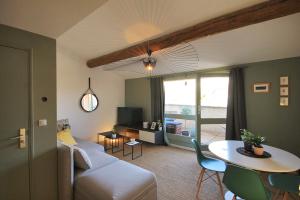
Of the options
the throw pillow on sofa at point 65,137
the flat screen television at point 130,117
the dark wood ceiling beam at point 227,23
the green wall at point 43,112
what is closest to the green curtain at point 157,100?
the flat screen television at point 130,117

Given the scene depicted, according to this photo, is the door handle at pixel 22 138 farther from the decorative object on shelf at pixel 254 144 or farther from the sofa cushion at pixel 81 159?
the decorative object on shelf at pixel 254 144

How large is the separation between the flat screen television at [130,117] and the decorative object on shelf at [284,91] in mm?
3663

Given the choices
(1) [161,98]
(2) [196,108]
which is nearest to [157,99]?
(1) [161,98]

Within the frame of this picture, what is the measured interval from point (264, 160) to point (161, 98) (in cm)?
312

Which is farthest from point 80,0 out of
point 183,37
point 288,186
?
point 288,186

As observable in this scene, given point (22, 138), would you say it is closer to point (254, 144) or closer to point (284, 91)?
point (254, 144)

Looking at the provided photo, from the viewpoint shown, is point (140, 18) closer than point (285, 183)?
No

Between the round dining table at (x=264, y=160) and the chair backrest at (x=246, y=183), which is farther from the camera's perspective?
the round dining table at (x=264, y=160)

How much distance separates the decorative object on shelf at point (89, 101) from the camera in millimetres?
4484

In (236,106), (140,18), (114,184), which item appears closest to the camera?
(114,184)

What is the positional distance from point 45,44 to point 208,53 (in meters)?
2.78

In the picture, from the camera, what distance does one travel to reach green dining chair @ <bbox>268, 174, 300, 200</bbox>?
1.66 metres

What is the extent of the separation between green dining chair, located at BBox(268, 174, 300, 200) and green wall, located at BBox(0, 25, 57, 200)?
2.71m

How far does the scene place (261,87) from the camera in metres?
3.20
